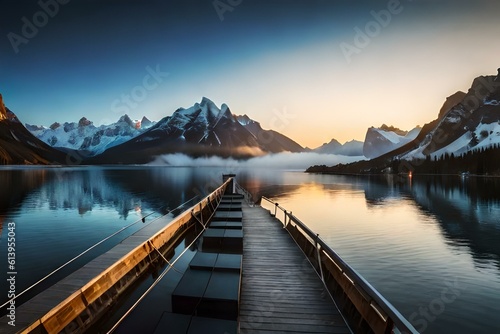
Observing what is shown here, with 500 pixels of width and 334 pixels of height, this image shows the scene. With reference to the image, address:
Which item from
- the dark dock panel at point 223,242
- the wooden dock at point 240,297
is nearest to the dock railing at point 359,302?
the wooden dock at point 240,297

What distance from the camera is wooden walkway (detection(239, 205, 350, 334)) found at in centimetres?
845

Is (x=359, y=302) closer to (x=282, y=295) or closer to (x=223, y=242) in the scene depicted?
(x=282, y=295)

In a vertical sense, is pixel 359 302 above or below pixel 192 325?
below

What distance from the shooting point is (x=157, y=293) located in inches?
602

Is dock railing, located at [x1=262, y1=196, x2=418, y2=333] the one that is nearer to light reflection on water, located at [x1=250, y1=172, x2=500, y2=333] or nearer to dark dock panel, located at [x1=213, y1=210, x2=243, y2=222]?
light reflection on water, located at [x1=250, y1=172, x2=500, y2=333]

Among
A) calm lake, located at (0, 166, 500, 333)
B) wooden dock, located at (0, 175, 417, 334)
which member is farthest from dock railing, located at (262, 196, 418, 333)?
calm lake, located at (0, 166, 500, 333)

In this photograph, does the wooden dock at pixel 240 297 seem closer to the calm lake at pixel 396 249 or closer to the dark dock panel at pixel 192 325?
the dark dock panel at pixel 192 325

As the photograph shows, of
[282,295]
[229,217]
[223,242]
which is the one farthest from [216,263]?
[229,217]

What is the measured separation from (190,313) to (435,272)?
68.8 feet

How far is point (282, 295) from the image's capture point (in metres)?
10.4

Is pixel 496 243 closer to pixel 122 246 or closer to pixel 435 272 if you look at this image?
pixel 435 272

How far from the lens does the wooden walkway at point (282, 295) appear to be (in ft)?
27.7

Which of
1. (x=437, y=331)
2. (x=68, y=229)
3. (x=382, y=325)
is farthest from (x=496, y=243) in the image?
(x=68, y=229)

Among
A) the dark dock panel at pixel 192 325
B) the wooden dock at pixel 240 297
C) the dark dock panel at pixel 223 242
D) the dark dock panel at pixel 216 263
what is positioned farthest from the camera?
the dark dock panel at pixel 223 242
